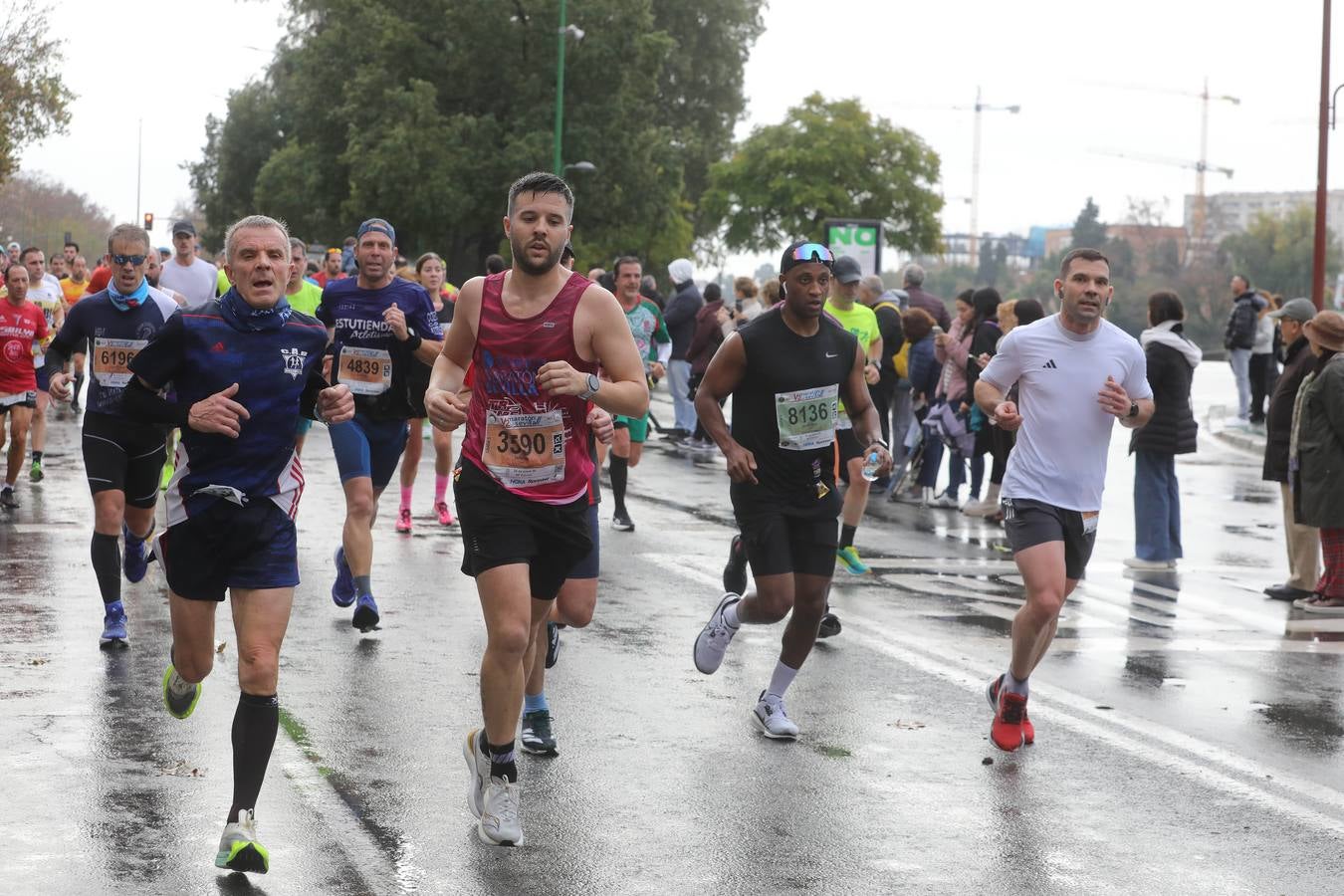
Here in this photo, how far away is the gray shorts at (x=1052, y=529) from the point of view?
7.26 m

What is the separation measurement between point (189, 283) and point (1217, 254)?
8881 centimetres

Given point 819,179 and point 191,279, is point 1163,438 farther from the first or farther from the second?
point 819,179

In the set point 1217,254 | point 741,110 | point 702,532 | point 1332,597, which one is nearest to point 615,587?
point 702,532

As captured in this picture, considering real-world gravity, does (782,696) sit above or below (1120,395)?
below

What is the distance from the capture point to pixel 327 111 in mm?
53125

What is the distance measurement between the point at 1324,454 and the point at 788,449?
211 inches

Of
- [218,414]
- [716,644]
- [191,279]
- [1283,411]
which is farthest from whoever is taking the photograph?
[191,279]

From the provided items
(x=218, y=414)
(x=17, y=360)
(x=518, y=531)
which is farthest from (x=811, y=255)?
(x=17, y=360)

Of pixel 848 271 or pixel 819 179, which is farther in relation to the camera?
pixel 819 179

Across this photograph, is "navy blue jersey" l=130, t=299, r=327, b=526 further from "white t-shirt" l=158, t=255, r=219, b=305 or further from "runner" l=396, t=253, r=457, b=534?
"white t-shirt" l=158, t=255, r=219, b=305

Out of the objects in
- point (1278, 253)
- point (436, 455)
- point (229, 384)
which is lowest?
point (436, 455)

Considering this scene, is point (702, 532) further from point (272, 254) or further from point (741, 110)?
point (741, 110)

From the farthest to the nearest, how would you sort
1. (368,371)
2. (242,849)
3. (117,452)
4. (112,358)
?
(368,371)
(112,358)
(117,452)
(242,849)

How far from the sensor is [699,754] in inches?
273
